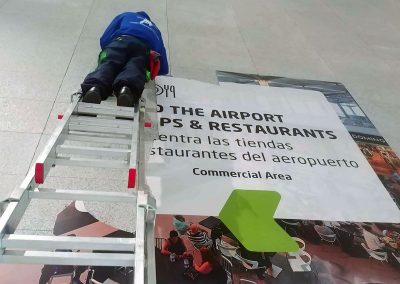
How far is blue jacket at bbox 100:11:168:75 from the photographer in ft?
7.89

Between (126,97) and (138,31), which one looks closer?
(126,97)

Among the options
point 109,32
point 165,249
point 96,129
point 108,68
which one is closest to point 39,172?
point 96,129

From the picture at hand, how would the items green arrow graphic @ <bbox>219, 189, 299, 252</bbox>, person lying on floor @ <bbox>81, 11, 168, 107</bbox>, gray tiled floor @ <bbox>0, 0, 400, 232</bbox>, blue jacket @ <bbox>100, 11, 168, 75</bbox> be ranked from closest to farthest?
1. green arrow graphic @ <bbox>219, 189, 299, 252</bbox>
2. person lying on floor @ <bbox>81, 11, 168, 107</bbox>
3. gray tiled floor @ <bbox>0, 0, 400, 232</bbox>
4. blue jacket @ <bbox>100, 11, 168, 75</bbox>

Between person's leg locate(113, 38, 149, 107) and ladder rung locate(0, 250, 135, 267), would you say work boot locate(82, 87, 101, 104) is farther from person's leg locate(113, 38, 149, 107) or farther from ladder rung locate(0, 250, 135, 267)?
ladder rung locate(0, 250, 135, 267)

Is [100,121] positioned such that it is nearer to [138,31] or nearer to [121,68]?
[121,68]

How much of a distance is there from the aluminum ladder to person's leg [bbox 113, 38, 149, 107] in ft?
0.16

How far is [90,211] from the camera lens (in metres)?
1.73

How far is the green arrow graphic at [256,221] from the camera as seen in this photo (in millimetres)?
1707

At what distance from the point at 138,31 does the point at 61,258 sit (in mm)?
1610

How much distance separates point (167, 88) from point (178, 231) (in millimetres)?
1220

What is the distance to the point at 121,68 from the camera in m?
2.19

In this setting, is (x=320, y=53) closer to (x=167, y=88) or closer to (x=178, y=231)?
(x=167, y=88)

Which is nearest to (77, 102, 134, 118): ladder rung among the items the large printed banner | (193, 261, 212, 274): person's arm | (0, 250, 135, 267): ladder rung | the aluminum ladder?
the aluminum ladder

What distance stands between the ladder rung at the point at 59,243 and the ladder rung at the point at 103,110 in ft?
2.72
